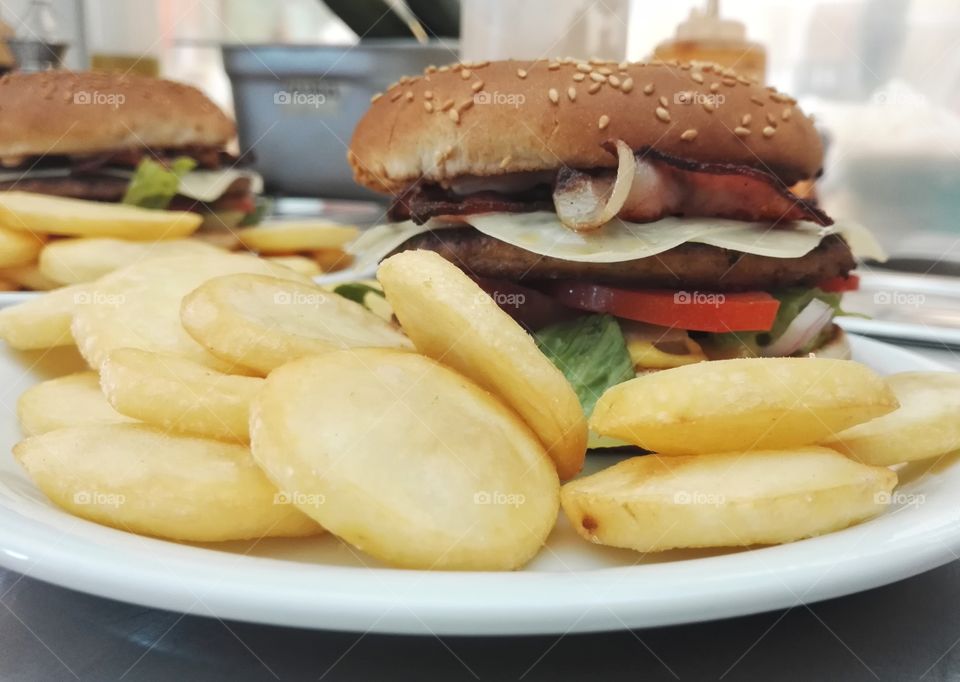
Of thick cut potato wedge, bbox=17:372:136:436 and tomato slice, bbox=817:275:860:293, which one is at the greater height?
thick cut potato wedge, bbox=17:372:136:436

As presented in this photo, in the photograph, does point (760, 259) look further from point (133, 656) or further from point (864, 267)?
point (864, 267)

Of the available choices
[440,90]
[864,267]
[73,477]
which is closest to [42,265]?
[440,90]

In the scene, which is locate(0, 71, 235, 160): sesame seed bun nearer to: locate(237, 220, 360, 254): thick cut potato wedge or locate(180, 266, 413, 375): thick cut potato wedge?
locate(237, 220, 360, 254): thick cut potato wedge

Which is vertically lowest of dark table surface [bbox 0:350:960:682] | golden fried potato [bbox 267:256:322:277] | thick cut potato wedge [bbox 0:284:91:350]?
golden fried potato [bbox 267:256:322:277]

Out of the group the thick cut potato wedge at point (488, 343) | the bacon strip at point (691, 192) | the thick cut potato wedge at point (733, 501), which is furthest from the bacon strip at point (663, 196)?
the thick cut potato wedge at point (733, 501)

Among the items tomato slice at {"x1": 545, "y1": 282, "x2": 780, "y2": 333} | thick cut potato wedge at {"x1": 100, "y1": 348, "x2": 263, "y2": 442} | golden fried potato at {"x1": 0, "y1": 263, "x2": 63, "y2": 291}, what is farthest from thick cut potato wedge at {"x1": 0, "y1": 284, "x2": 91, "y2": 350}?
golden fried potato at {"x1": 0, "y1": 263, "x2": 63, "y2": 291}

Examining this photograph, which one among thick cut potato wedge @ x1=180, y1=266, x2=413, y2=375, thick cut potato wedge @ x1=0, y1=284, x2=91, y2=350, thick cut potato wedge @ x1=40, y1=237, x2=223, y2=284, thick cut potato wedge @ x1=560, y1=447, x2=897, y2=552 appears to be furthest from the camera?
thick cut potato wedge @ x1=40, y1=237, x2=223, y2=284

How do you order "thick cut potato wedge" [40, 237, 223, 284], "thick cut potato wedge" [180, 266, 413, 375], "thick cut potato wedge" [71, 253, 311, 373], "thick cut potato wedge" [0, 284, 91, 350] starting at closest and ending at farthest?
"thick cut potato wedge" [180, 266, 413, 375] → "thick cut potato wedge" [71, 253, 311, 373] → "thick cut potato wedge" [0, 284, 91, 350] → "thick cut potato wedge" [40, 237, 223, 284]

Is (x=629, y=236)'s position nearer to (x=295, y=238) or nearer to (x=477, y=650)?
(x=477, y=650)
